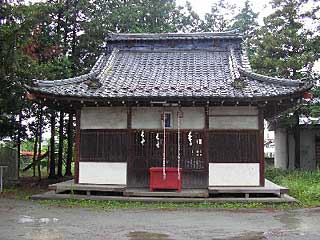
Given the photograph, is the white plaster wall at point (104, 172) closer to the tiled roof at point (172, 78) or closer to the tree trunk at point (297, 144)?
the tiled roof at point (172, 78)

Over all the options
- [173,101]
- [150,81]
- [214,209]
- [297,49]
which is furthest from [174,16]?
[214,209]

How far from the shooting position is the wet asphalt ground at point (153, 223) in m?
8.57

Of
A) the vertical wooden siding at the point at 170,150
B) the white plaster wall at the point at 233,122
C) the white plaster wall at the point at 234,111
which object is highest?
the white plaster wall at the point at 234,111

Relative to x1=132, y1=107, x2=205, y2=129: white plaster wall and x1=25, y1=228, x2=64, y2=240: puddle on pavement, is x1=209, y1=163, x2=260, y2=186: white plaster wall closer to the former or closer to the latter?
x1=132, y1=107, x2=205, y2=129: white plaster wall

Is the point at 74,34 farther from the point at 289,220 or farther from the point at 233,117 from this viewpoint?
the point at 289,220

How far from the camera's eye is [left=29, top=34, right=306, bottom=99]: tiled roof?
45.6 ft

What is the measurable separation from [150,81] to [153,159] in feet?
9.75

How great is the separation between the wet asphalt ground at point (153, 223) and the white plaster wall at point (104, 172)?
2372 millimetres

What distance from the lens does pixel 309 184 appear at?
16375mm

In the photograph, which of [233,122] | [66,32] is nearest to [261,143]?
[233,122]

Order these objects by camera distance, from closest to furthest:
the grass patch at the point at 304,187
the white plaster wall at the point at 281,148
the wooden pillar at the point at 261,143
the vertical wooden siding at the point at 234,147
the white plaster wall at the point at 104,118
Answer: the grass patch at the point at 304,187 → the wooden pillar at the point at 261,143 → the vertical wooden siding at the point at 234,147 → the white plaster wall at the point at 104,118 → the white plaster wall at the point at 281,148

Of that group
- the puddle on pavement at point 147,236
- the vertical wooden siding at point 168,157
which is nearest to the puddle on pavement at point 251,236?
the puddle on pavement at point 147,236

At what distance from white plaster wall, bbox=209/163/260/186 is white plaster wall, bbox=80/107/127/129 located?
3.65 metres

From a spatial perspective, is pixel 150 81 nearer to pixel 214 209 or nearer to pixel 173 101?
pixel 173 101
